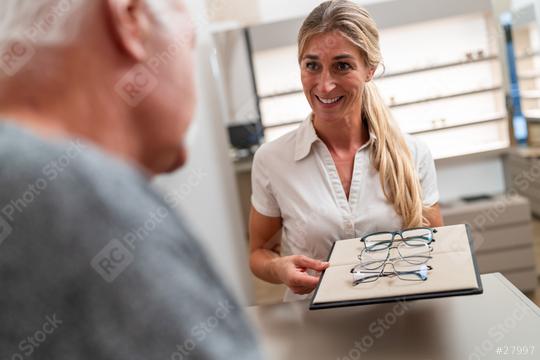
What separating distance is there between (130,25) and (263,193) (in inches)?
33.7

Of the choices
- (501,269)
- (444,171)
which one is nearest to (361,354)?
(444,171)

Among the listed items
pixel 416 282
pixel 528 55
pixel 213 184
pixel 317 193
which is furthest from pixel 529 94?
pixel 416 282

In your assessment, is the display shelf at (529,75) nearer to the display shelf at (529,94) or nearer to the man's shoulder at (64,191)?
the display shelf at (529,94)

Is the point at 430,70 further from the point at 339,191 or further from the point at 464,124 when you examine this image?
the point at 339,191

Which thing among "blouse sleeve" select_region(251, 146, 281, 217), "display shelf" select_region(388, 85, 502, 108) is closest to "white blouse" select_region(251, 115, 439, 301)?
"blouse sleeve" select_region(251, 146, 281, 217)

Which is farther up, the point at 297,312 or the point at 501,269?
the point at 297,312

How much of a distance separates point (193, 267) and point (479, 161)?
2.30 metres

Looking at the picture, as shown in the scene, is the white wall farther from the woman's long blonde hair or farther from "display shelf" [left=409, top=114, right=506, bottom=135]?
the woman's long blonde hair

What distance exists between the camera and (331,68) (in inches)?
38.4

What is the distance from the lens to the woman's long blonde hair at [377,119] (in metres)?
0.97

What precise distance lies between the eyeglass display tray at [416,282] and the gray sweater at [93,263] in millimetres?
484

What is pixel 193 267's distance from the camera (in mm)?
210

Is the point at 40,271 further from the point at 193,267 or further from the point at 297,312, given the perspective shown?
the point at 297,312

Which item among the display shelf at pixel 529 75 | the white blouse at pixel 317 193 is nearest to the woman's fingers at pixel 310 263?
the white blouse at pixel 317 193
